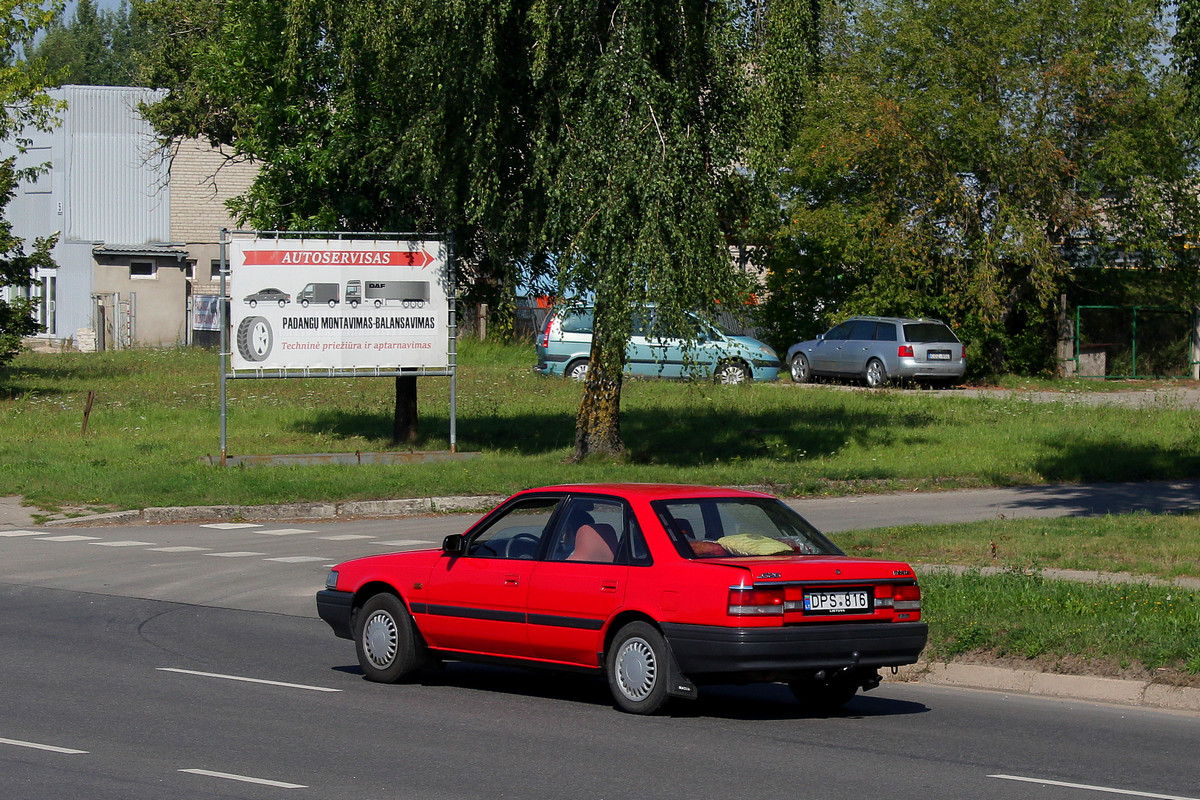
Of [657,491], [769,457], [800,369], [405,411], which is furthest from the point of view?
[800,369]

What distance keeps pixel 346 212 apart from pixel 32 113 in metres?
15.4

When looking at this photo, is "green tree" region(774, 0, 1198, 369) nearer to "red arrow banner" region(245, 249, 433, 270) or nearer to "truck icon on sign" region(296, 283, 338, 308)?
"red arrow banner" region(245, 249, 433, 270)

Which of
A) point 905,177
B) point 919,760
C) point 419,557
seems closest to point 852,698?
point 919,760

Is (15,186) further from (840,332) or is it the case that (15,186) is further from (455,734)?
(455,734)

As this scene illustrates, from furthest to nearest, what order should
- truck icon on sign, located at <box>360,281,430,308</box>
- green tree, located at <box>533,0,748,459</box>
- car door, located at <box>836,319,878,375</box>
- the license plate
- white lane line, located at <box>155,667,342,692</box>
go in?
car door, located at <box>836,319,878,375</box>
truck icon on sign, located at <box>360,281,430,308</box>
green tree, located at <box>533,0,748,459</box>
white lane line, located at <box>155,667,342,692</box>
the license plate

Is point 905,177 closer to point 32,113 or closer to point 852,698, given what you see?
point 32,113

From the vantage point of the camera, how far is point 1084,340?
42.1 metres

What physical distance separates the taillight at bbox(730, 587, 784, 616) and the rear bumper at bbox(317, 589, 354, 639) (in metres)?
3.06

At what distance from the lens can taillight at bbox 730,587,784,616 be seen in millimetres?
7910

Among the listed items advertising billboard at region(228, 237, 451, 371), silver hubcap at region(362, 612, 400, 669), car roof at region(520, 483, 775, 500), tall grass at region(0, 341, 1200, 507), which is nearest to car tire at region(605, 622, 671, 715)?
car roof at region(520, 483, 775, 500)

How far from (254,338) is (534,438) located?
5490 mm

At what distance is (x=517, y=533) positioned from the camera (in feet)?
30.3

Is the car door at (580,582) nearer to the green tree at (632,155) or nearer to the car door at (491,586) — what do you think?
the car door at (491,586)

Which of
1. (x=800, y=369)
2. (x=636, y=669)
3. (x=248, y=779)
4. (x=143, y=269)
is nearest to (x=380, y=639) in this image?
(x=636, y=669)
